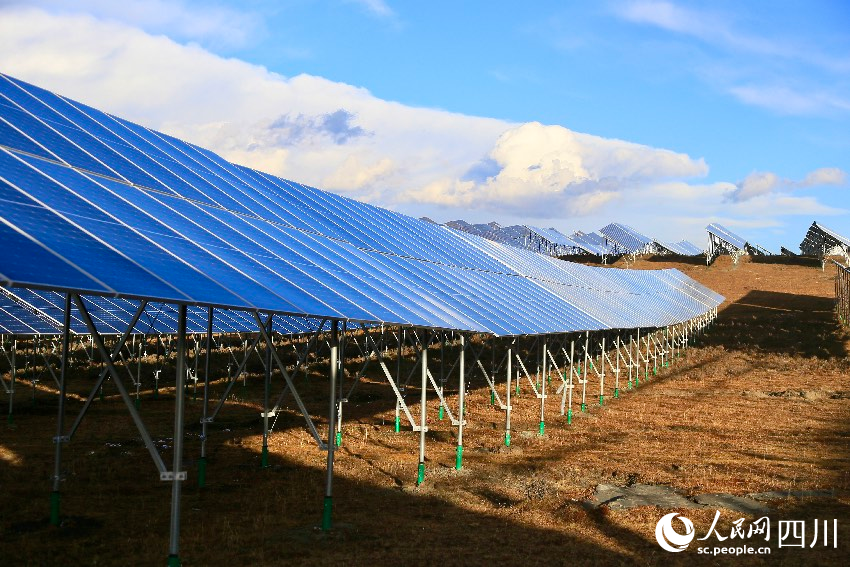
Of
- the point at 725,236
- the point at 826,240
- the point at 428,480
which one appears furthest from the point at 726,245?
the point at 428,480

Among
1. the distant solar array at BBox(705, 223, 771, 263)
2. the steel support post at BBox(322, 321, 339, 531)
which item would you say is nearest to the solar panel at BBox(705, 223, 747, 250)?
the distant solar array at BBox(705, 223, 771, 263)

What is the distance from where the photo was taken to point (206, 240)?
12758 millimetres

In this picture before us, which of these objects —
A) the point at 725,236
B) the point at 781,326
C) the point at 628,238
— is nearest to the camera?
the point at 781,326

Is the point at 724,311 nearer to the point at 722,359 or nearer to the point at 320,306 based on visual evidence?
the point at 722,359

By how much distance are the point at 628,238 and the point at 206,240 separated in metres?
99.5

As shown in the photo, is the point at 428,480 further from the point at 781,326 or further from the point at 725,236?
the point at 725,236

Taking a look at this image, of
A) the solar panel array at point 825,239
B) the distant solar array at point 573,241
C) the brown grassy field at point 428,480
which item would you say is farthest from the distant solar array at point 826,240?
the brown grassy field at point 428,480

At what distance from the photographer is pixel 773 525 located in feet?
42.4

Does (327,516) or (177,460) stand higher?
(177,460)

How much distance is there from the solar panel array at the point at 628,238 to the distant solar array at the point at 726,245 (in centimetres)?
982

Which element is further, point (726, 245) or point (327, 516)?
→ point (726, 245)

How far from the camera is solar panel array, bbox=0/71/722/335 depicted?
28.9 feet

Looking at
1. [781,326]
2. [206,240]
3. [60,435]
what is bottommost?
[60,435]

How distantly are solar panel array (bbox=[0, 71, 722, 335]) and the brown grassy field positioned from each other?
322 centimetres
